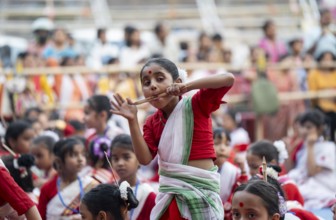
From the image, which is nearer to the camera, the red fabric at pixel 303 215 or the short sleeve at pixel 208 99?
the short sleeve at pixel 208 99

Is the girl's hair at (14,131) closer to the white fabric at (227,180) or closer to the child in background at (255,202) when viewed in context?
the white fabric at (227,180)

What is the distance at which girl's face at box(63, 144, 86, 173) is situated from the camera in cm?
715

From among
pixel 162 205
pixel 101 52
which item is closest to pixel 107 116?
pixel 162 205

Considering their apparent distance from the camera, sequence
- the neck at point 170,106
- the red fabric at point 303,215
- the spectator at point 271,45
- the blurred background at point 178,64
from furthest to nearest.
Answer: the spectator at point 271,45
the blurred background at point 178,64
the red fabric at point 303,215
the neck at point 170,106

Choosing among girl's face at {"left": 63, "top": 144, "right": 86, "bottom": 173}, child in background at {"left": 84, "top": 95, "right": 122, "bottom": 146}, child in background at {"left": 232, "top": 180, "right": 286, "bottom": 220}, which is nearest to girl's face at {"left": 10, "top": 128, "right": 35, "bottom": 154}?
child in background at {"left": 84, "top": 95, "right": 122, "bottom": 146}

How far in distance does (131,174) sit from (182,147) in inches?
50.9

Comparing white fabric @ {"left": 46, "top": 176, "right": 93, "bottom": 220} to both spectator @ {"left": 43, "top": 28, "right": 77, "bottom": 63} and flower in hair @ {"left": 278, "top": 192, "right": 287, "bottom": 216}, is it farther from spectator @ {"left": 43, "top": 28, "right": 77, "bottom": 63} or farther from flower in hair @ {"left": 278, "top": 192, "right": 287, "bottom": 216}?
spectator @ {"left": 43, "top": 28, "right": 77, "bottom": 63}

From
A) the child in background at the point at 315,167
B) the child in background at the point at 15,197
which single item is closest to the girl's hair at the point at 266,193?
the child in background at the point at 15,197

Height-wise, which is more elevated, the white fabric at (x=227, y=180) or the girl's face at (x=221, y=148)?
the girl's face at (x=221, y=148)

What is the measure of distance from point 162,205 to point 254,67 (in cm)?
745

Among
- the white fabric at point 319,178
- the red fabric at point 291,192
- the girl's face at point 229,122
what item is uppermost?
the girl's face at point 229,122

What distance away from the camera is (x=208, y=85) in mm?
5211

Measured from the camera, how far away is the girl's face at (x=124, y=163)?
659 cm

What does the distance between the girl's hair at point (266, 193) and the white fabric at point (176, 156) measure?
0.39 meters
